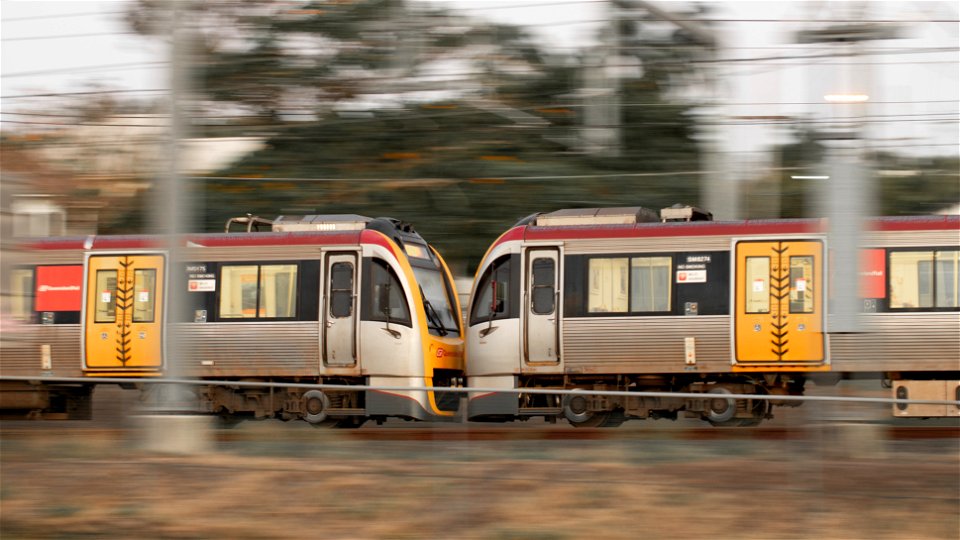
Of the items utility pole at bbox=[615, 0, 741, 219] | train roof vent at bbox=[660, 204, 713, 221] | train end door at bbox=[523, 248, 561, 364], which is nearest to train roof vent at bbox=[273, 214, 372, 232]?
train end door at bbox=[523, 248, 561, 364]

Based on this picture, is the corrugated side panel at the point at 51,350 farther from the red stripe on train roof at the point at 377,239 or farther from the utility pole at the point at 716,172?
the utility pole at the point at 716,172

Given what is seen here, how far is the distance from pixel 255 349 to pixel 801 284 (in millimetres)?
7999

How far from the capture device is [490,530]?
9.00 meters

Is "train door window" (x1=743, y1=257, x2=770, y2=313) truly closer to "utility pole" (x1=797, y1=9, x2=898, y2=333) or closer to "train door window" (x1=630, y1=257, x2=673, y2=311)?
"train door window" (x1=630, y1=257, x2=673, y2=311)

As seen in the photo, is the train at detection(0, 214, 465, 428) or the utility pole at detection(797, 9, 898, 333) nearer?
the utility pole at detection(797, 9, 898, 333)

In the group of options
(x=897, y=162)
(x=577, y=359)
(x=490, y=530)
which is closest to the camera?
(x=490, y=530)

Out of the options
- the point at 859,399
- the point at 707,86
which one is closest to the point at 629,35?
the point at 707,86

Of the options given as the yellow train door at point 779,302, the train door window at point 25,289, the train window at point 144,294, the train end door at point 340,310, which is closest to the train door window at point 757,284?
the yellow train door at point 779,302

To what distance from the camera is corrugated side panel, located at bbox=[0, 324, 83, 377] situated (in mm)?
19828

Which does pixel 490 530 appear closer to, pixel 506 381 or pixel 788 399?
pixel 788 399

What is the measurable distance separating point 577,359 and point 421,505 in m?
9.68

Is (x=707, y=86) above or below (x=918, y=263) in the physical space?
above

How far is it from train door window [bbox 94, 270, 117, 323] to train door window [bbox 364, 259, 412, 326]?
4.11 metres

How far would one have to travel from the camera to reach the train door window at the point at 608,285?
60.9ft
